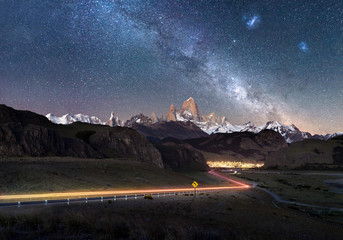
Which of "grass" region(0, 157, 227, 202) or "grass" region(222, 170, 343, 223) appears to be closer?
"grass" region(222, 170, 343, 223)

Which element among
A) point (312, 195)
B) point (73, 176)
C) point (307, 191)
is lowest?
point (307, 191)

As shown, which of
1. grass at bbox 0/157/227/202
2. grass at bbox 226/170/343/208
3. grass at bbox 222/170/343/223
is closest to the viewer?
grass at bbox 222/170/343/223

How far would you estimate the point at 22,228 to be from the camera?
38.0 ft

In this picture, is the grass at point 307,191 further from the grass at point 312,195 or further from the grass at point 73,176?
the grass at point 73,176

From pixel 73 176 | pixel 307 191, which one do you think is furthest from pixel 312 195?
pixel 73 176

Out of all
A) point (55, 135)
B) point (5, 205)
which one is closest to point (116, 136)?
point (55, 135)

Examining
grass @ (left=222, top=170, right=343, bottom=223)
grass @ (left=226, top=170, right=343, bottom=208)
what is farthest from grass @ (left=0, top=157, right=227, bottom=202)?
grass @ (left=222, top=170, right=343, bottom=223)

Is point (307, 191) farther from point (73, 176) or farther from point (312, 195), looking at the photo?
point (73, 176)

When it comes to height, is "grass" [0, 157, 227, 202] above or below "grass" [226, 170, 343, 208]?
above

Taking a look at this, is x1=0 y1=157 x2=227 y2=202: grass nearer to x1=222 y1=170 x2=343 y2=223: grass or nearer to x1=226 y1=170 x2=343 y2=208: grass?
x1=226 y1=170 x2=343 y2=208: grass

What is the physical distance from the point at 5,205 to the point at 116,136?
98.0 metres

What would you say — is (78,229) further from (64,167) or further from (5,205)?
(64,167)

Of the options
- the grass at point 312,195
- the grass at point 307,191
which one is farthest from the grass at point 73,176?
the grass at point 312,195

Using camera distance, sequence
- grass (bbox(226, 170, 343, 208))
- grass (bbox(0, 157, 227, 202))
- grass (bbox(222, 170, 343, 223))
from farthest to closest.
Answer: grass (bbox(226, 170, 343, 208)) → grass (bbox(0, 157, 227, 202)) → grass (bbox(222, 170, 343, 223))
